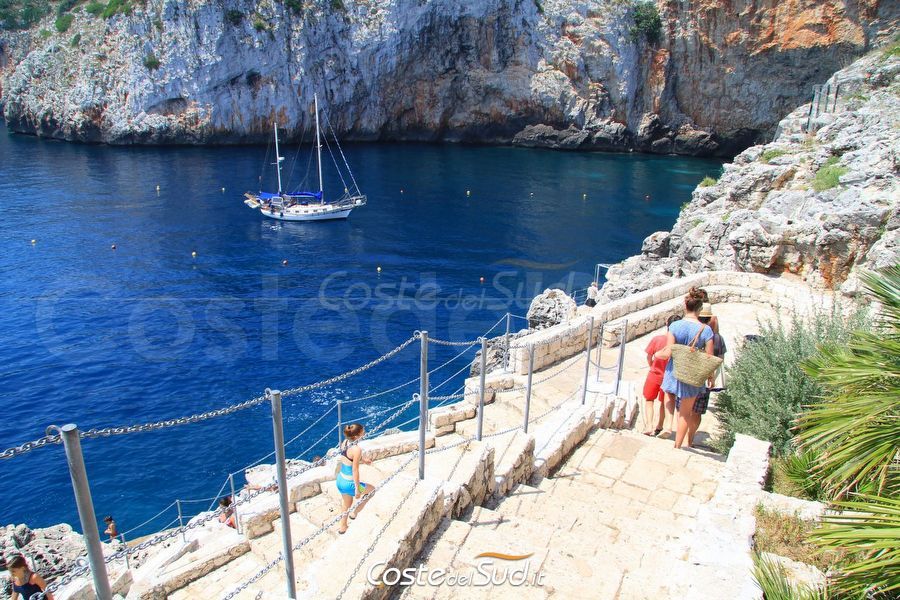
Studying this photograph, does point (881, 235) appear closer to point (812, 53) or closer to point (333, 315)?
point (333, 315)

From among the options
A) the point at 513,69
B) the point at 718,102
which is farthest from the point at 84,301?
the point at 718,102

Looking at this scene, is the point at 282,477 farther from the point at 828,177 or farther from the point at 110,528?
the point at 828,177

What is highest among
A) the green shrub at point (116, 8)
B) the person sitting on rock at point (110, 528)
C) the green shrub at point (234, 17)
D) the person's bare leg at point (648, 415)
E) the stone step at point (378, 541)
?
the green shrub at point (116, 8)

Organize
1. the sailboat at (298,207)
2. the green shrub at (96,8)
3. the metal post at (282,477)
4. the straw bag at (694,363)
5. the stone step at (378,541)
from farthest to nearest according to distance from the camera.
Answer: the green shrub at (96,8) → the sailboat at (298,207) → the straw bag at (694,363) → the stone step at (378,541) → the metal post at (282,477)

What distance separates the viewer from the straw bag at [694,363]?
26.3 ft

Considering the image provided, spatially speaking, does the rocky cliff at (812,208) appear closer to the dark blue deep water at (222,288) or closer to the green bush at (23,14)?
the dark blue deep water at (222,288)

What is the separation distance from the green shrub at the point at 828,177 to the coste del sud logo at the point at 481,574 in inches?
720

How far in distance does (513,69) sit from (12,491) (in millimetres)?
65595

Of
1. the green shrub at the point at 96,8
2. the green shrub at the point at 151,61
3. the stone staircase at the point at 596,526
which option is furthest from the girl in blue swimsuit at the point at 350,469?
the green shrub at the point at 96,8

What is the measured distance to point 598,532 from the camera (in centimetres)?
654

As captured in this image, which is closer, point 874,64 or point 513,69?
point 874,64

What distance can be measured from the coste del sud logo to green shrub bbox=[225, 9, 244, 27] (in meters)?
68.9

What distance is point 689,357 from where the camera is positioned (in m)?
8.07

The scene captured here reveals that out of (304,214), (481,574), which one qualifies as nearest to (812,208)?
(481,574)
